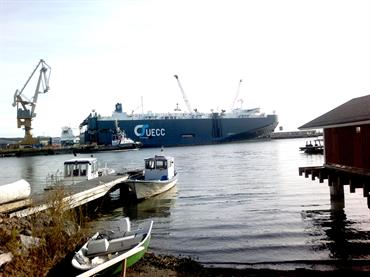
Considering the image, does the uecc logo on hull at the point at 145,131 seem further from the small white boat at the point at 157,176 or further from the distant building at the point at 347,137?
the distant building at the point at 347,137

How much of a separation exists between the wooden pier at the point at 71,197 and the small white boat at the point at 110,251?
5.25ft

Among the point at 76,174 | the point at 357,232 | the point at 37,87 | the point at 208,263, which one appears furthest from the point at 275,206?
the point at 37,87

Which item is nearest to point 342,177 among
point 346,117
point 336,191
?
point 346,117

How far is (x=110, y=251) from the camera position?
10633mm

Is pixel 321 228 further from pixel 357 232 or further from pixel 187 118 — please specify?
pixel 187 118

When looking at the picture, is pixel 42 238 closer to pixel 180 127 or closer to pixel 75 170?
pixel 75 170

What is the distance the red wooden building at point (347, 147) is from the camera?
15.8 meters

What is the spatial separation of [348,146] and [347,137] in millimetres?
374

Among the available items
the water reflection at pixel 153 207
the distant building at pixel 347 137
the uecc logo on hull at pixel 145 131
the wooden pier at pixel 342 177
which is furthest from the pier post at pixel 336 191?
the uecc logo on hull at pixel 145 131

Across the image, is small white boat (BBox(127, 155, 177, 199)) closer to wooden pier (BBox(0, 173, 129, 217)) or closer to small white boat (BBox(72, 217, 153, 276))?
wooden pier (BBox(0, 173, 129, 217))

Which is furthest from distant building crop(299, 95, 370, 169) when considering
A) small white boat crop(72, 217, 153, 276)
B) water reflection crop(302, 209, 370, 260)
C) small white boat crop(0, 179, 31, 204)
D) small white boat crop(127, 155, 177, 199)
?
small white boat crop(0, 179, 31, 204)

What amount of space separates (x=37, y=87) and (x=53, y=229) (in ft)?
388

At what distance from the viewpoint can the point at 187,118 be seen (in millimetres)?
140000

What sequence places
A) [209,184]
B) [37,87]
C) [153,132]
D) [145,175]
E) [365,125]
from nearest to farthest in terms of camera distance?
[365,125] → [145,175] → [209,184] → [37,87] → [153,132]
